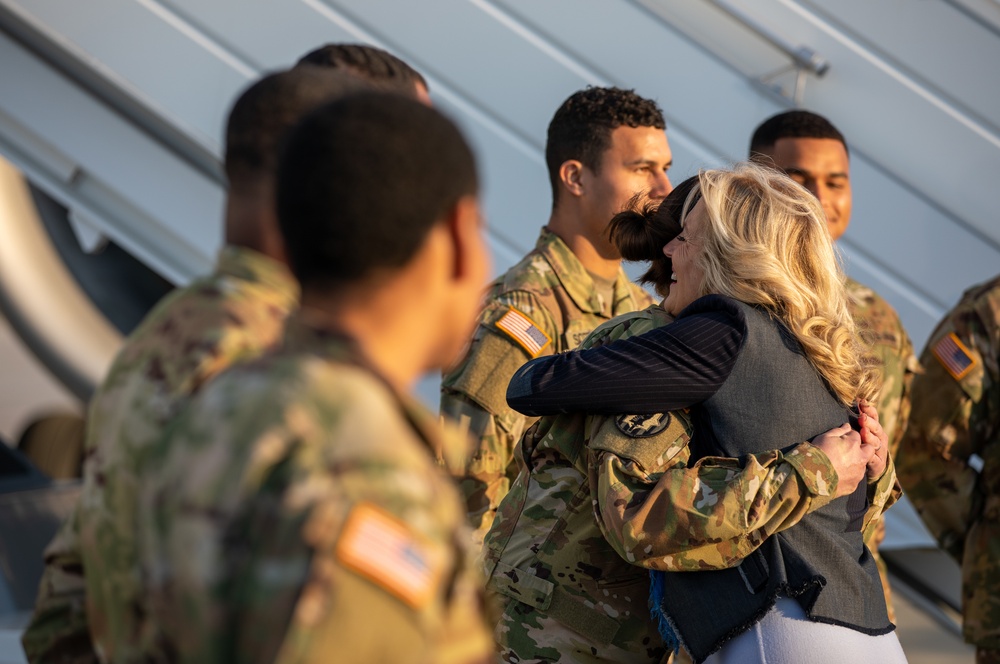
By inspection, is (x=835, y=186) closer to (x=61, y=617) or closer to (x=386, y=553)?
(x=61, y=617)

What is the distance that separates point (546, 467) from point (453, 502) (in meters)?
0.93

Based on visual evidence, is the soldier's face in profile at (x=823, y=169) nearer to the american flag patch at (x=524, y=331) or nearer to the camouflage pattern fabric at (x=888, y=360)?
the camouflage pattern fabric at (x=888, y=360)

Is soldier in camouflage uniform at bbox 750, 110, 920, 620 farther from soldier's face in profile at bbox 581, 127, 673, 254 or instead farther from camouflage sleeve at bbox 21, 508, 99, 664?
camouflage sleeve at bbox 21, 508, 99, 664

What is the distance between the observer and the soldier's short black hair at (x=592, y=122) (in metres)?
2.61

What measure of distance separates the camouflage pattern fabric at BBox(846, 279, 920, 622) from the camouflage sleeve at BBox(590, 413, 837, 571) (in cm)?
110

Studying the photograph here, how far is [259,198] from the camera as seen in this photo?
117 centimetres

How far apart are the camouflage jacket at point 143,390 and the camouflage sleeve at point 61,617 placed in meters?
0.17

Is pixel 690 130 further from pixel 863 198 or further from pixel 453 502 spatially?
pixel 453 502

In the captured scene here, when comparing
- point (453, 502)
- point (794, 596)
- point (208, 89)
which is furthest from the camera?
point (208, 89)

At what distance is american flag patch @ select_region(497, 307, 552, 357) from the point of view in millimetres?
2275

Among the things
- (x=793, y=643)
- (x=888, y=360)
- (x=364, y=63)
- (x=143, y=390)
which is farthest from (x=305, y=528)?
(x=888, y=360)

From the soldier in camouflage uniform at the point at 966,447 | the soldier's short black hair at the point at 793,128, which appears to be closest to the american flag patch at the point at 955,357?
the soldier in camouflage uniform at the point at 966,447

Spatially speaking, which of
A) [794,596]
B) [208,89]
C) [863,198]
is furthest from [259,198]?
[863,198]

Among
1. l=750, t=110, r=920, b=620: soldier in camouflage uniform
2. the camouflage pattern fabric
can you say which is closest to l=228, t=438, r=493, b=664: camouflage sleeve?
the camouflage pattern fabric
